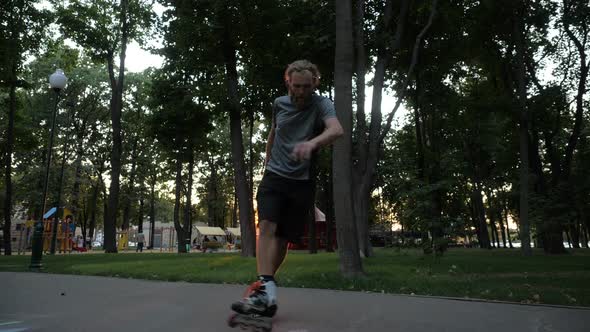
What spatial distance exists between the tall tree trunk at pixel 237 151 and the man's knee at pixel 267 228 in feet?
40.5

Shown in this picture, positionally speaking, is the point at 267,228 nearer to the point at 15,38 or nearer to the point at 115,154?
the point at 15,38

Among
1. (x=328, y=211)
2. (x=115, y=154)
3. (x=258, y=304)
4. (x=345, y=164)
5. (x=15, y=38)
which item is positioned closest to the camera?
(x=258, y=304)

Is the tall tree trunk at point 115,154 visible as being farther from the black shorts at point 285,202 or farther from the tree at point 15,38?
the black shorts at point 285,202

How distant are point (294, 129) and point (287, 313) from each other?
1862mm

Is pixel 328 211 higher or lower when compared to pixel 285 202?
higher

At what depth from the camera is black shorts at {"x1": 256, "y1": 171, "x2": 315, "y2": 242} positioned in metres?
3.53

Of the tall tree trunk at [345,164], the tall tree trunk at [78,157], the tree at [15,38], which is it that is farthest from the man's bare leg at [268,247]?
the tall tree trunk at [78,157]

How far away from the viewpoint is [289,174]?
11.7 ft

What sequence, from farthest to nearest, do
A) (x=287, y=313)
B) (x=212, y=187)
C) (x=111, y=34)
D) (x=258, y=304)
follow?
(x=212, y=187) < (x=111, y=34) < (x=287, y=313) < (x=258, y=304)

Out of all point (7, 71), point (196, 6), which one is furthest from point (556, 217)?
point (7, 71)

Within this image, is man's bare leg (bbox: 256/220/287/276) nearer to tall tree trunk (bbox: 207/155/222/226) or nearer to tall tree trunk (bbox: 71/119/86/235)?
tall tree trunk (bbox: 71/119/86/235)

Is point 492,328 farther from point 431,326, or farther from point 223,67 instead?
point 223,67

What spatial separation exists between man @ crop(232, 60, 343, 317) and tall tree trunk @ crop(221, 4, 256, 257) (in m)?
12.1

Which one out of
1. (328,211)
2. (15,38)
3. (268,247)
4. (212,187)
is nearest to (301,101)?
(268,247)
